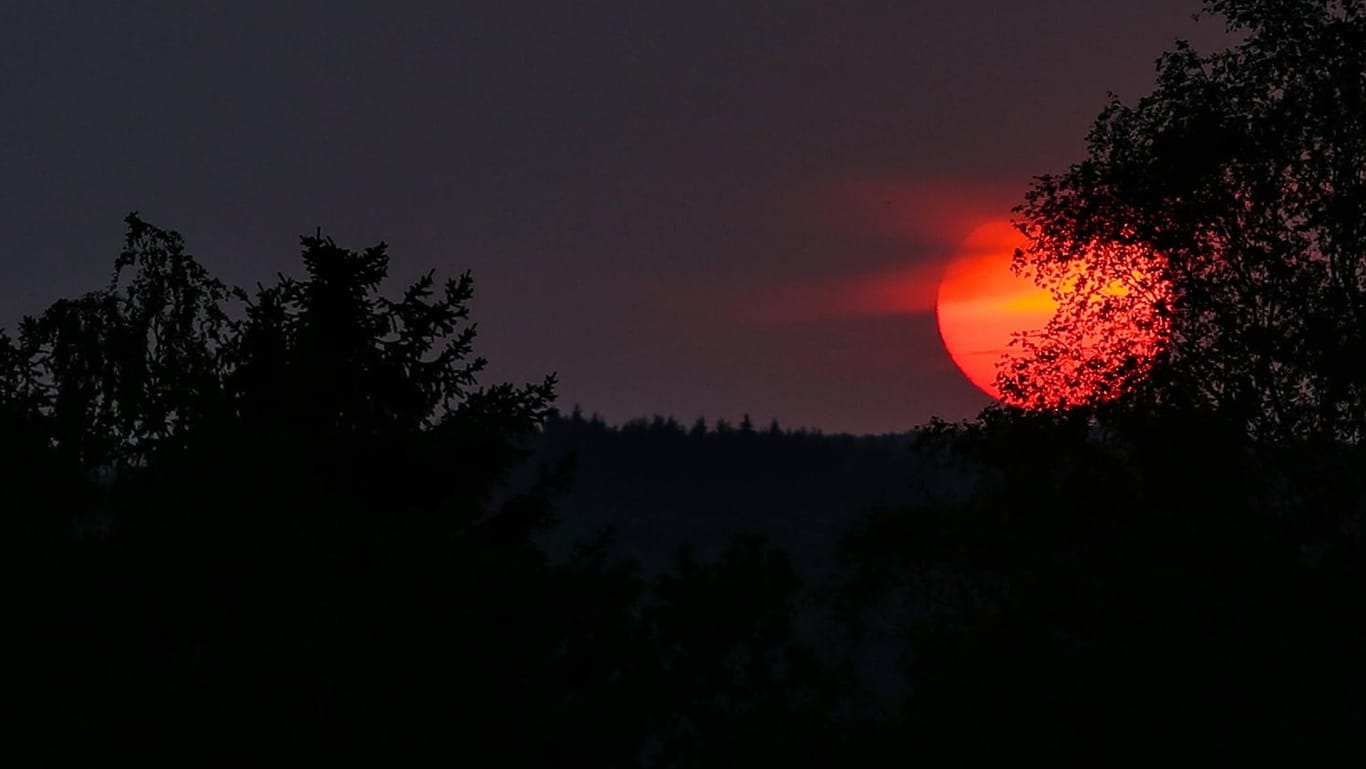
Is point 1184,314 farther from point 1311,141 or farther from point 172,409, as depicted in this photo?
point 172,409

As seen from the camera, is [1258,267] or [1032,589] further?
[1258,267]

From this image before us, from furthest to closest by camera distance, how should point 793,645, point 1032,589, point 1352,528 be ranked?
point 793,645, point 1352,528, point 1032,589

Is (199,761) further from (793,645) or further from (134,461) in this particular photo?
(793,645)

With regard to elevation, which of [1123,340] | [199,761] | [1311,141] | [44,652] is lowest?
[199,761]

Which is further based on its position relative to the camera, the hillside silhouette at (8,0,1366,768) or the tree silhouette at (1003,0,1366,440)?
the tree silhouette at (1003,0,1366,440)

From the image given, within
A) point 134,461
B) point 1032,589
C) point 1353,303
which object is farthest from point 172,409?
point 1353,303

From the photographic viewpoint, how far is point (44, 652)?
54.1ft

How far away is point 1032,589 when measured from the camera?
26.9 metres

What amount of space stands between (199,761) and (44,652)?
200 cm

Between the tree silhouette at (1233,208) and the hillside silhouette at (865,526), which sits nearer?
the hillside silhouette at (865,526)

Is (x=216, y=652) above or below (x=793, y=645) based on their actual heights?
below

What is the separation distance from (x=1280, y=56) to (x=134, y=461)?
23.1 metres

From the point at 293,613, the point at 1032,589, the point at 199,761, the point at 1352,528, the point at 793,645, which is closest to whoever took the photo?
the point at 199,761

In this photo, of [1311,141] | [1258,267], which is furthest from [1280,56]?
[1258,267]
